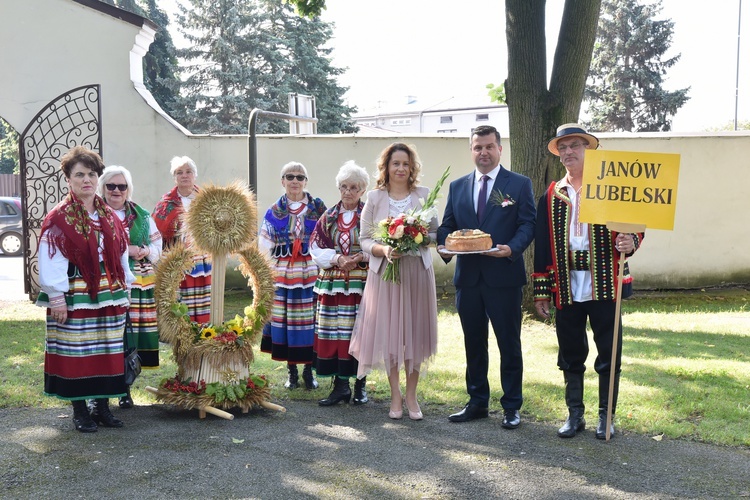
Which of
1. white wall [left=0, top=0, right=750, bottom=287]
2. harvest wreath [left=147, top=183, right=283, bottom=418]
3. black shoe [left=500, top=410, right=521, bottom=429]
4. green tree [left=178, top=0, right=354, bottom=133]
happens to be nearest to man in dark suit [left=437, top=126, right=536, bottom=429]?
black shoe [left=500, top=410, right=521, bottom=429]

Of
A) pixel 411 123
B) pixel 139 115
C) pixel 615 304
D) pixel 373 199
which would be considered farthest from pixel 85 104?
pixel 411 123

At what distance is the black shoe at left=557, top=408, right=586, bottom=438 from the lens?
5230 millimetres

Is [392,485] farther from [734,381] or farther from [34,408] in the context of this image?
[734,381]

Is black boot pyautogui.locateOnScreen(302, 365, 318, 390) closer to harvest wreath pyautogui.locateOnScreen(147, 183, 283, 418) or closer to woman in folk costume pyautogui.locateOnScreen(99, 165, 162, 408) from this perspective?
harvest wreath pyautogui.locateOnScreen(147, 183, 283, 418)

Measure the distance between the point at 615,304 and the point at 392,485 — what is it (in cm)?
200

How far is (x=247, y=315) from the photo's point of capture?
6039 mm

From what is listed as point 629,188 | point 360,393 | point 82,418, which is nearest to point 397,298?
point 360,393

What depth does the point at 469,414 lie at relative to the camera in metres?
5.66

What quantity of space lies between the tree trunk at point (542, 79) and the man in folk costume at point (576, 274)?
4.29 meters

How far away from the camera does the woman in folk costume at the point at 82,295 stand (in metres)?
5.14

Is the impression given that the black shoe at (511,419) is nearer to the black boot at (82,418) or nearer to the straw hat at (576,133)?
the straw hat at (576,133)

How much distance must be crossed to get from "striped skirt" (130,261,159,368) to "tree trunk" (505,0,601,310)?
17.2ft

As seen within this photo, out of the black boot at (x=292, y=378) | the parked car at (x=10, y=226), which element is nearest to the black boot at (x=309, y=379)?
the black boot at (x=292, y=378)

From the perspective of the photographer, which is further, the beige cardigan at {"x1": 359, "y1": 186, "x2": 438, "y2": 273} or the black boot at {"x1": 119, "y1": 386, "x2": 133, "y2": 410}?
the black boot at {"x1": 119, "y1": 386, "x2": 133, "y2": 410}
